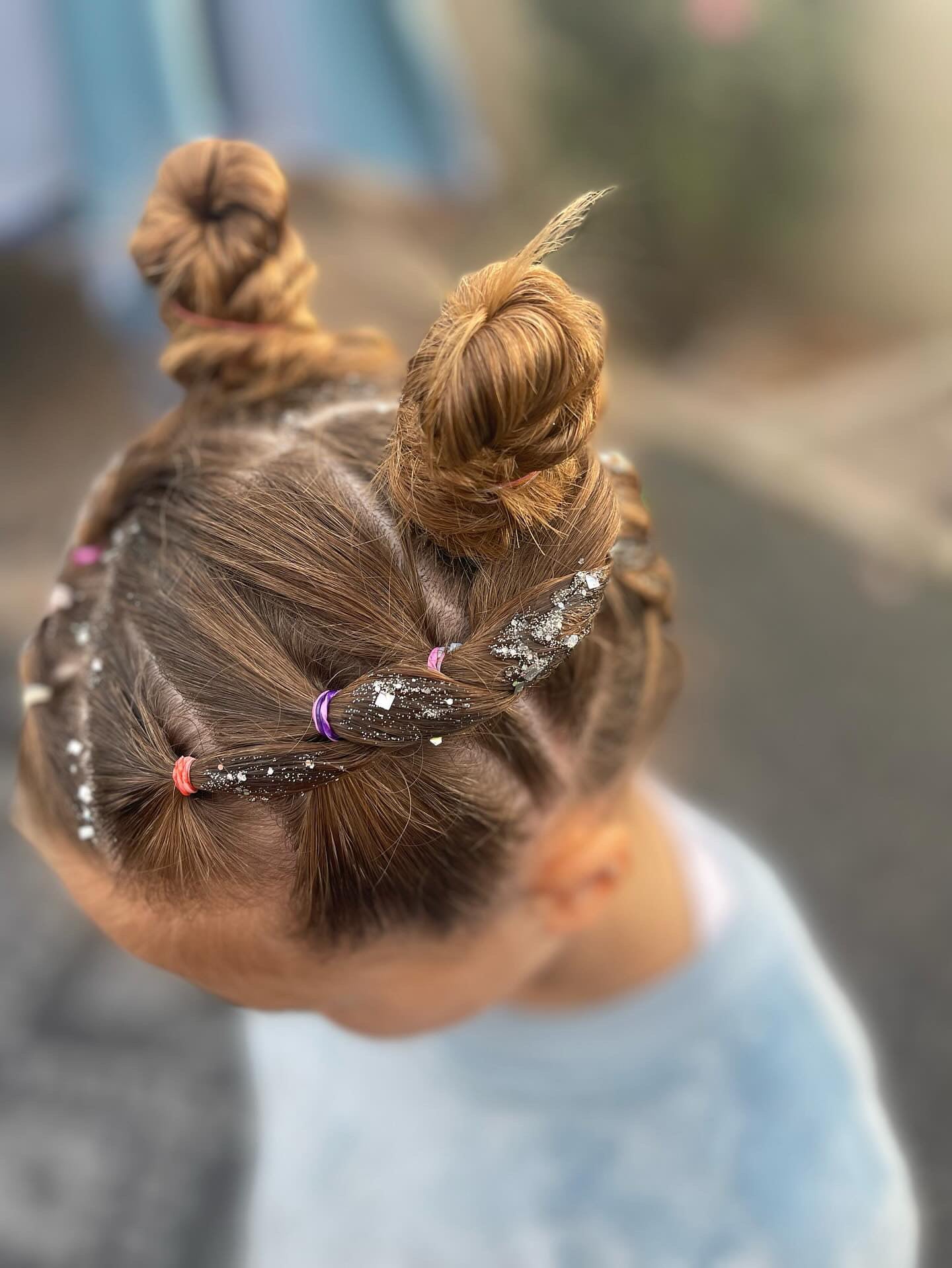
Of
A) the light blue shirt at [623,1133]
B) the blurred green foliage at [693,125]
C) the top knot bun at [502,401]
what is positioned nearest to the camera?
the top knot bun at [502,401]

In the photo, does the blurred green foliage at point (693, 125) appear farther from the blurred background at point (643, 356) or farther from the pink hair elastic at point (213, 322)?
the pink hair elastic at point (213, 322)

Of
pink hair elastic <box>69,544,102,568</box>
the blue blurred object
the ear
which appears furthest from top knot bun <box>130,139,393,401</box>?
the blue blurred object

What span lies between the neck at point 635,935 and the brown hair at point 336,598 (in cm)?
17

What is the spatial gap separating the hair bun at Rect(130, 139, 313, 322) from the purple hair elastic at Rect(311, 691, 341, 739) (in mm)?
262

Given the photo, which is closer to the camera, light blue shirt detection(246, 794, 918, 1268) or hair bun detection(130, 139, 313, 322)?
hair bun detection(130, 139, 313, 322)

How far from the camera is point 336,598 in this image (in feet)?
1.52

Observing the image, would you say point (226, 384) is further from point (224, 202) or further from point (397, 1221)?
point (397, 1221)

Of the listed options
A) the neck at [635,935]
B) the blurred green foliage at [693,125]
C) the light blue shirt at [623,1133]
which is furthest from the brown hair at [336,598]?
the blurred green foliage at [693,125]

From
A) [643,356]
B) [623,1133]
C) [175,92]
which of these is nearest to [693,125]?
[643,356]

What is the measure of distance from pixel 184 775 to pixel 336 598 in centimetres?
12

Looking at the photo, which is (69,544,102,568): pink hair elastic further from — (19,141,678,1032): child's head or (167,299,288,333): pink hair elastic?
(167,299,288,333): pink hair elastic

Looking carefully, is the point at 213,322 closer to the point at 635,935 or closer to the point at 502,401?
the point at 502,401

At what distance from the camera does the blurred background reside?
1.21 meters

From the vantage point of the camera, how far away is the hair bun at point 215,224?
53 centimetres
